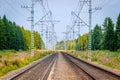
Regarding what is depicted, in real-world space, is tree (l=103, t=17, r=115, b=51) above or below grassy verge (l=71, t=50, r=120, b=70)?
above

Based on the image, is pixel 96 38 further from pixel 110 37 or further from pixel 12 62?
pixel 12 62

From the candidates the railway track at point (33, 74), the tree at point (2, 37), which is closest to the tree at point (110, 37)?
the tree at point (2, 37)

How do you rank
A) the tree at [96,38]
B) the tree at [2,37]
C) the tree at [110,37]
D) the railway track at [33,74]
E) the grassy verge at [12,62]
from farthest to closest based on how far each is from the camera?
the tree at [96,38], the tree at [110,37], the tree at [2,37], the grassy verge at [12,62], the railway track at [33,74]

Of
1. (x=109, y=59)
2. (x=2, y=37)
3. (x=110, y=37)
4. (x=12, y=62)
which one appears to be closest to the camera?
(x=12, y=62)

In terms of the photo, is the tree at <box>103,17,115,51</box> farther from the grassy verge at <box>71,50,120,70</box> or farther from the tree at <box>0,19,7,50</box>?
the tree at <box>0,19,7,50</box>

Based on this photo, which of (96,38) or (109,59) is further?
(96,38)

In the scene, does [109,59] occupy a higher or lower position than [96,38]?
lower

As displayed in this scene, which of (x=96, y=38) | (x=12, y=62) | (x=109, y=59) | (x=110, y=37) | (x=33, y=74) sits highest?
(x=96, y=38)

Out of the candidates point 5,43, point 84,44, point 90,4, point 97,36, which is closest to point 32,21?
point 90,4

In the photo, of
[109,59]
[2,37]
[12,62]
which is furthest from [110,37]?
[12,62]

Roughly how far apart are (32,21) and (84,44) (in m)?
102

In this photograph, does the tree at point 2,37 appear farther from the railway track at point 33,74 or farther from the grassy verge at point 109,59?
the railway track at point 33,74

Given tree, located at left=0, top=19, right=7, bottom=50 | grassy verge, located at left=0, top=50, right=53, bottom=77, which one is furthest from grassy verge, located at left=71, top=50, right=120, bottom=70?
tree, located at left=0, top=19, right=7, bottom=50

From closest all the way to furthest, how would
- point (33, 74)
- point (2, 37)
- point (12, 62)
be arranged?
point (33, 74) < point (12, 62) < point (2, 37)
